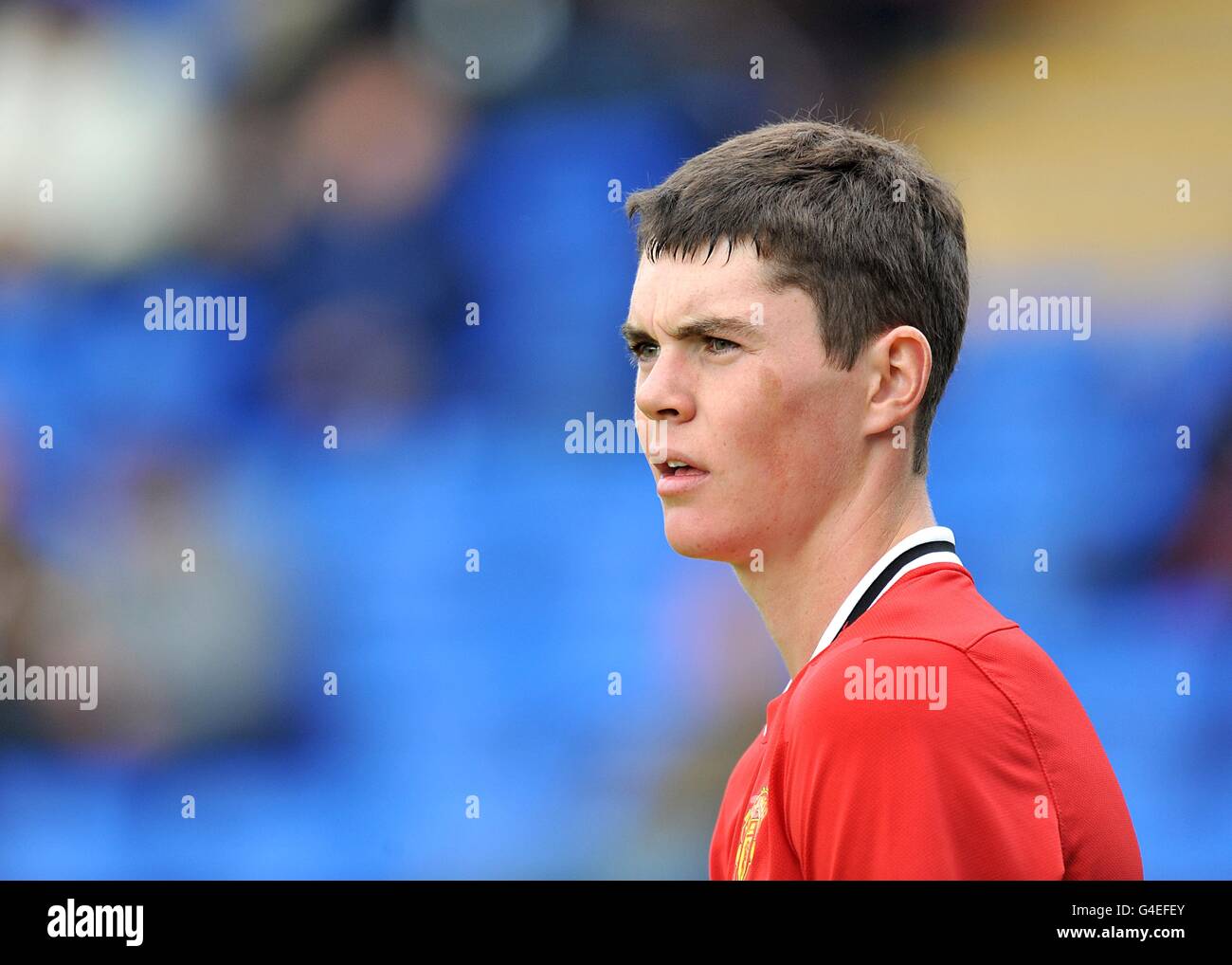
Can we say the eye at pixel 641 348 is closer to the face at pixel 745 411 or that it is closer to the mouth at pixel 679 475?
the face at pixel 745 411

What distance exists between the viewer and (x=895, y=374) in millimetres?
1859

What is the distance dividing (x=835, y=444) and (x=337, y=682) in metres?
3.42

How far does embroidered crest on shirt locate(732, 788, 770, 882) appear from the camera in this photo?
63.6 inches

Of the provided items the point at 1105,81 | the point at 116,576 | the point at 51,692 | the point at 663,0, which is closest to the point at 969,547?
the point at 1105,81

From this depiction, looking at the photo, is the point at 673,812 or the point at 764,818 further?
the point at 673,812

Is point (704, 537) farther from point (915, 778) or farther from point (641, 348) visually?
point (915, 778)

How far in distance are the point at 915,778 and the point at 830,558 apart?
1.53 feet

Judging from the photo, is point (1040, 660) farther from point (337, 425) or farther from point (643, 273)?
point (337, 425)

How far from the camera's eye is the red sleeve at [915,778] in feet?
4.72

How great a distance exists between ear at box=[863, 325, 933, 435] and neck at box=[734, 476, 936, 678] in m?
0.11

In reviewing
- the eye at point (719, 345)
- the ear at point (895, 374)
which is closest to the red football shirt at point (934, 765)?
the ear at point (895, 374)

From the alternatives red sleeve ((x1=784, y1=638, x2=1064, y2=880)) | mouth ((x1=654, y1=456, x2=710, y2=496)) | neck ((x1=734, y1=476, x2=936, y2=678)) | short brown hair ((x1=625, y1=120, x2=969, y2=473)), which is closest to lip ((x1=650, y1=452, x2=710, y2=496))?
mouth ((x1=654, y1=456, x2=710, y2=496))

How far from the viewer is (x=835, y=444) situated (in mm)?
1839

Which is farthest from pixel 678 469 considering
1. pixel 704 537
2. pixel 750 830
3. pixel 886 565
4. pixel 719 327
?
pixel 750 830
